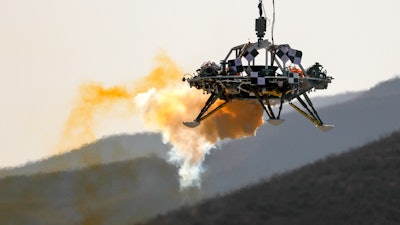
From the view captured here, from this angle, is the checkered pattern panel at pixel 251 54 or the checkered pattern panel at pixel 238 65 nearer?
the checkered pattern panel at pixel 251 54

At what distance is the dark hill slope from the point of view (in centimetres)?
15638

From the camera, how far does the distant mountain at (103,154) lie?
92500 mm

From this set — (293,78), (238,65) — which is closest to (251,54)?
(238,65)

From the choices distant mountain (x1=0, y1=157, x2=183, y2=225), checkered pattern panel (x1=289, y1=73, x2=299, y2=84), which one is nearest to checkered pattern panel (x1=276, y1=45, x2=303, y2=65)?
checkered pattern panel (x1=289, y1=73, x2=299, y2=84)

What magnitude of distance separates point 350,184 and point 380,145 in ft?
95.7

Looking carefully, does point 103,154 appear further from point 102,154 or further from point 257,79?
point 257,79

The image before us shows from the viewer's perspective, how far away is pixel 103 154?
95500 millimetres

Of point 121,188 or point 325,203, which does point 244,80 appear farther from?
point 325,203

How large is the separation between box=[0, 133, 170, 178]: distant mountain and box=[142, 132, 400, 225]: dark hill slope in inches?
1435

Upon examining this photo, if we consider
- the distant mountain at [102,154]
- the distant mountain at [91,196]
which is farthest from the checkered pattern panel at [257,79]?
the distant mountain at [91,196]

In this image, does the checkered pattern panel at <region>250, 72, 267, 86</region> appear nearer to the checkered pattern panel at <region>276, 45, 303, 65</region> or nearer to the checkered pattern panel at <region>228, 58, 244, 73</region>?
the checkered pattern panel at <region>228, 58, 244, 73</region>

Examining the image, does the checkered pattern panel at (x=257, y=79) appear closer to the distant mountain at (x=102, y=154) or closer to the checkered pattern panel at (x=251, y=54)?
the checkered pattern panel at (x=251, y=54)

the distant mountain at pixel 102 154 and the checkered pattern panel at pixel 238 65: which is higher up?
the distant mountain at pixel 102 154

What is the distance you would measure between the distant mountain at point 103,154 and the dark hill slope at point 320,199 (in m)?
36.5
